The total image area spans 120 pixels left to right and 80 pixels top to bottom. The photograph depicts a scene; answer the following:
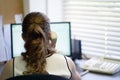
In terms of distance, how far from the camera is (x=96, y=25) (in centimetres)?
268

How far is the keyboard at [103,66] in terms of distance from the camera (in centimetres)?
220

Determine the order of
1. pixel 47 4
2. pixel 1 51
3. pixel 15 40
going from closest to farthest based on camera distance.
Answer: pixel 15 40 → pixel 1 51 → pixel 47 4

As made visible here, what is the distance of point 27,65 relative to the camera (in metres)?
1.59

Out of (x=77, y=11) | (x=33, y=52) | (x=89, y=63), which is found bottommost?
(x=89, y=63)

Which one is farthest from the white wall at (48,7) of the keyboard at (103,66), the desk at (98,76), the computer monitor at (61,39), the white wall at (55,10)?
the desk at (98,76)

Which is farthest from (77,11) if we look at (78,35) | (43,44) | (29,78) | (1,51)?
(29,78)

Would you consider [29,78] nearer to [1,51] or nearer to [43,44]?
[43,44]

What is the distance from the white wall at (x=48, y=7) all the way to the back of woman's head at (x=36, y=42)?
3.40 feet

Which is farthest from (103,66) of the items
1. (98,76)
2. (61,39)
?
(61,39)

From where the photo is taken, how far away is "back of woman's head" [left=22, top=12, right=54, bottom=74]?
1.58 meters

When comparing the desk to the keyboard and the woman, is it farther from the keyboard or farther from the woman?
the woman

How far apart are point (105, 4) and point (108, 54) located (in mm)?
518

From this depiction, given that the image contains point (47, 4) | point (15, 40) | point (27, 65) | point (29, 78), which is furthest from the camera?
point (47, 4)

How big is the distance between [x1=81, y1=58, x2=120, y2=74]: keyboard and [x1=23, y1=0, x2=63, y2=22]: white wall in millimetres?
767
